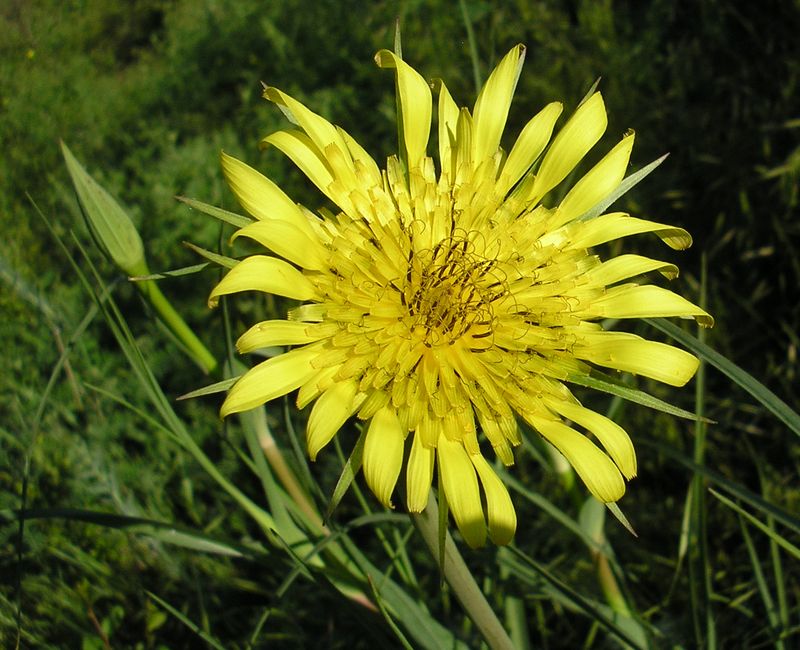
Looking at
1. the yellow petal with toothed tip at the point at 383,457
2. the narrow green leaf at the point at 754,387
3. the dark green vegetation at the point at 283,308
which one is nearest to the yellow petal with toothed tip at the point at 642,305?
the narrow green leaf at the point at 754,387

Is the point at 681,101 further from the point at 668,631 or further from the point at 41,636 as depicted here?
the point at 41,636

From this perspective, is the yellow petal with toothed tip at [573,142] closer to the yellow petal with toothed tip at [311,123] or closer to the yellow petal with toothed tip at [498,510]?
the yellow petal with toothed tip at [311,123]

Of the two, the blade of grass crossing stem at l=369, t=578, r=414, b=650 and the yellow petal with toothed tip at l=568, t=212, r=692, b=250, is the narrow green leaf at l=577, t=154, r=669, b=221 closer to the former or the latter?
the yellow petal with toothed tip at l=568, t=212, r=692, b=250

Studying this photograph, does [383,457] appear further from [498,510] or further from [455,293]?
[455,293]

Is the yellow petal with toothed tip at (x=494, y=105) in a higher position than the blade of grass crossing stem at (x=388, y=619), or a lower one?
higher

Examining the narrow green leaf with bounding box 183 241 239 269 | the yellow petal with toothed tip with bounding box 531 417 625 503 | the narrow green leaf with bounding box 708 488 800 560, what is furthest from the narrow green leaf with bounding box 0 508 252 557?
the narrow green leaf with bounding box 708 488 800 560

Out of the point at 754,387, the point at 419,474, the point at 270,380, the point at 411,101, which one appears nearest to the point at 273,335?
the point at 270,380
